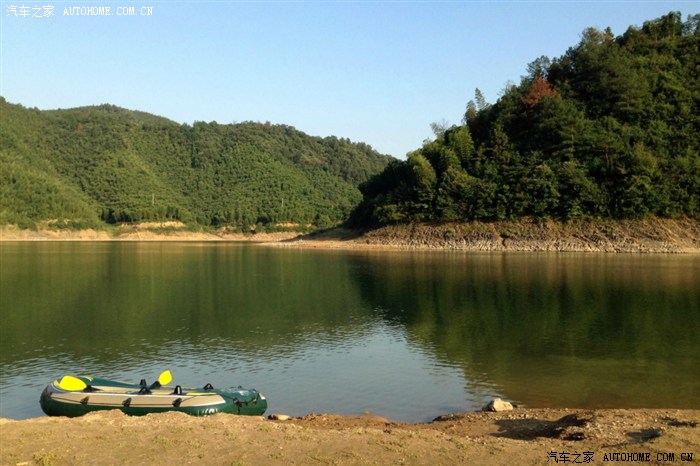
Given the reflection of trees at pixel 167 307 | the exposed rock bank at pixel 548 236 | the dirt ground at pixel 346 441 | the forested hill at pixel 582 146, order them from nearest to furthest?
1. the dirt ground at pixel 346 441
2. the reflection of trees at pixel 167 307
3. the exposed rock bank at pixel 548 236
4. the forested hill at pixel 582 146

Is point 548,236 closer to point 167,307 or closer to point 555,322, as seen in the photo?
point 555,322

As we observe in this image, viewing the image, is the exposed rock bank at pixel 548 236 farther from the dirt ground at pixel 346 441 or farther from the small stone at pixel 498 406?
the dirt ground at pixel 346 441

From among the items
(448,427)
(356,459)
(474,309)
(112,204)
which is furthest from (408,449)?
(112,204)

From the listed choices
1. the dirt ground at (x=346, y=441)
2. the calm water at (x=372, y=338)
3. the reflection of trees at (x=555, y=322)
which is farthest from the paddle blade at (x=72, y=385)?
the reflection of trees at (x=555, y=322)

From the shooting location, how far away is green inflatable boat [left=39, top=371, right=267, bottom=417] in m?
14.1

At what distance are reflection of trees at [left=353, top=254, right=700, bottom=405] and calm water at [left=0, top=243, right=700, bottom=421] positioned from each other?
11 centimetres

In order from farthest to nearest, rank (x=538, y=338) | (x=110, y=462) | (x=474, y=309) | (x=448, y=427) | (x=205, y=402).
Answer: (x=474, y=309) → (x=538, y=338) → (x=205, y=402) → (x=448, y=427) → (x=110, y=462)

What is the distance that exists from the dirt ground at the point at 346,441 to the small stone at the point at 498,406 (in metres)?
1.18

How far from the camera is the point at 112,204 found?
579 ft

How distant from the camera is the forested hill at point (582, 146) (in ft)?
274

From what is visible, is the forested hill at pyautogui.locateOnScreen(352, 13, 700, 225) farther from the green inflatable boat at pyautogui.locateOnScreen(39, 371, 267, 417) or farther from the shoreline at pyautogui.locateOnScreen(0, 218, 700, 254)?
the green inflatable boat at pyautogui.locateOnScreen(39, 371, 267, 417)

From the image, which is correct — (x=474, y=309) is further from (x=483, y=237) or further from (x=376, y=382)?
(x=483, y=237)

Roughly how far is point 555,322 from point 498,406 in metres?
15.3

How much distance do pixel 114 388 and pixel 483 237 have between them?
8000cm
